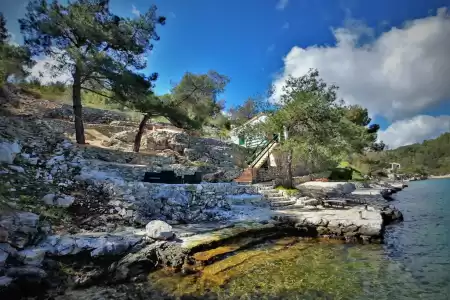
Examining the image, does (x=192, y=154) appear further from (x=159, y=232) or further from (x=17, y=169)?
(x=159, y=232)

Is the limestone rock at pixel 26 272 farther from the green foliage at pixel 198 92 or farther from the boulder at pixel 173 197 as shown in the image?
the green foliage at pixel 198 92

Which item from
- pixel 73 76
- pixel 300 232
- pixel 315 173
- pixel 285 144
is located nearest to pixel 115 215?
pixel 300 232

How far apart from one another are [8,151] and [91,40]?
863 centimetres

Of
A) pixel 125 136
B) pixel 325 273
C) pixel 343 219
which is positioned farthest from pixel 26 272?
pixel 125 136

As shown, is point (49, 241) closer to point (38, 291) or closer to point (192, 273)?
point (38, 291)

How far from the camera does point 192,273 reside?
636cm

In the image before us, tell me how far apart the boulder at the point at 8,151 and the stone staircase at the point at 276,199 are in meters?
10.0

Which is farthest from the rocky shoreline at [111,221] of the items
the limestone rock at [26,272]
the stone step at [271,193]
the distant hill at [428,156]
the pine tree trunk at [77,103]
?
the distant hill at [428,156]

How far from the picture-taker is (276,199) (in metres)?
13.9

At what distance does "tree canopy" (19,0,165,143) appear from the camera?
48.8 ft

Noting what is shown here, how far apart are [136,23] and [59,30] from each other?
3974 mm

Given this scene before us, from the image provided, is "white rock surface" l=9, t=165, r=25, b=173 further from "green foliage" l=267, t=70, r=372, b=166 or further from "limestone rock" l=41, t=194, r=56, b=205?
"green foliage" l=267, t=70, r=372, b=166

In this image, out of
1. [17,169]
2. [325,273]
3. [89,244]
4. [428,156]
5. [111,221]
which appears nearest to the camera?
[325,273]

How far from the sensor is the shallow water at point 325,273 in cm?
547
